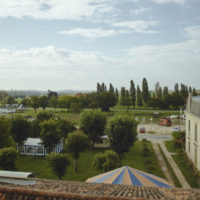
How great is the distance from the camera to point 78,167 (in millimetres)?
19047

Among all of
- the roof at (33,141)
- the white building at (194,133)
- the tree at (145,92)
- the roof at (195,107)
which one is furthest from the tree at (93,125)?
the tree at (145,92)

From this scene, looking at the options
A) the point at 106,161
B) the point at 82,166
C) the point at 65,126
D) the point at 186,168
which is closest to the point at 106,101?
the point at 65,126

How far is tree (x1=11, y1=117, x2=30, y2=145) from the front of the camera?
23078 mm

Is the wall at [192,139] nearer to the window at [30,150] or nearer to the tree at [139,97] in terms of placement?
the window at [30,150]

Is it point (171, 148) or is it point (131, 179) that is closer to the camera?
point (131, 179)

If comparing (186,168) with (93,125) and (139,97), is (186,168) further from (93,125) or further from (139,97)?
(139,97)

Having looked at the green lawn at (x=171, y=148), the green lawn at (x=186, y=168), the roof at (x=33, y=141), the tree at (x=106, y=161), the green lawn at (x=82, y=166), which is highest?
the tree at (x=106, y=161)

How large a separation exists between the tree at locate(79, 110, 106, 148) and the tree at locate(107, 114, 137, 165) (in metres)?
5.22

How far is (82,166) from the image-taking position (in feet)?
63.4

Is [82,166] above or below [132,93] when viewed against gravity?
below

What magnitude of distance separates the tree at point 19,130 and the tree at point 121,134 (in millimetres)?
9712

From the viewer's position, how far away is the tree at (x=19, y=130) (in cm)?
2308

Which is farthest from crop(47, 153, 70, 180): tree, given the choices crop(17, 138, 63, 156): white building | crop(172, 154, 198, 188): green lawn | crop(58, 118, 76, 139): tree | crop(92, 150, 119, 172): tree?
crop(58, 118, 76, 139): tree

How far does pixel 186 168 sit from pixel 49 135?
13084 millimetres
